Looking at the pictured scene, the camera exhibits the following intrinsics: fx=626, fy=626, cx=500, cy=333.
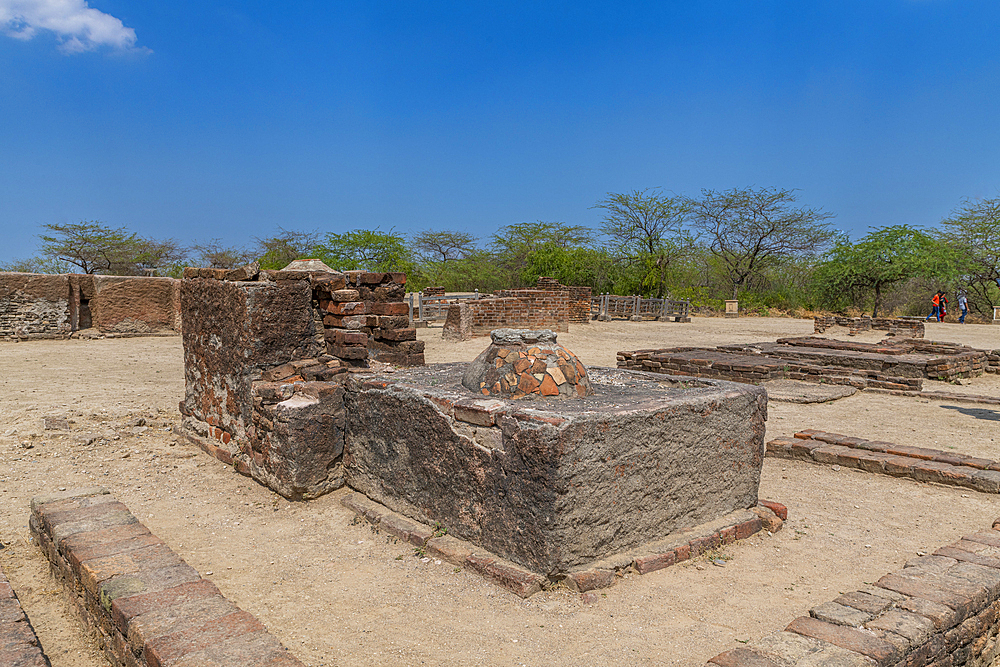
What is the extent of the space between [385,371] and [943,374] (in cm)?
850

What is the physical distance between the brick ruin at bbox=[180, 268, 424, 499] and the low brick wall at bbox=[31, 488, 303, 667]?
1.01 m

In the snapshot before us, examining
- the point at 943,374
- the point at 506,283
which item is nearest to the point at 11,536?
the point at 943,374

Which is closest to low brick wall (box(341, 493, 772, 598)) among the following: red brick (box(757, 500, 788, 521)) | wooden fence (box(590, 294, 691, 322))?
red brick (box(757, 500, 788, 521))

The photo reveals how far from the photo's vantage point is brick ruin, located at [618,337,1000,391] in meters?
8.45

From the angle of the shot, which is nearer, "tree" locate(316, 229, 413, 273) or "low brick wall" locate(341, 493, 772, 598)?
"low brick wall" locate(341, 493, 772, 598)

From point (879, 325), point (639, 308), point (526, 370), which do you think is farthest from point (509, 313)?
point (526, 370)

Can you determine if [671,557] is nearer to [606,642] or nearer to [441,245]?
[606,642]

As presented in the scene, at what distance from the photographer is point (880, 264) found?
26.9m

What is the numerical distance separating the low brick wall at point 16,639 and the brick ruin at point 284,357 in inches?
62.5

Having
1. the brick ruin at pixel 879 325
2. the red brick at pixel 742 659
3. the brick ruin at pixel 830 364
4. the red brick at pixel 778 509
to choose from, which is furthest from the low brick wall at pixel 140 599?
the brick ruin at pixel 879 325

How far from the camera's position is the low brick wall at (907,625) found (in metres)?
2.01

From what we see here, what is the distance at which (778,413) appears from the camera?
6.62 m

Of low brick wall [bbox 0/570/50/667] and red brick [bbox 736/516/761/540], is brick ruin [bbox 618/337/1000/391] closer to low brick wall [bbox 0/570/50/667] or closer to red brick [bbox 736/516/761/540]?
red brick [bbox 736/516/761/540]

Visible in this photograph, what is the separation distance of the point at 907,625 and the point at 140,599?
8.95 feet
